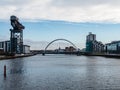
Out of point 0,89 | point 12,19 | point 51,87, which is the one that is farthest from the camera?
point 12,19

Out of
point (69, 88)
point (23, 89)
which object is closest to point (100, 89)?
point (69, 88)

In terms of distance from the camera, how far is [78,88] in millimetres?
31703

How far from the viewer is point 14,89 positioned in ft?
101

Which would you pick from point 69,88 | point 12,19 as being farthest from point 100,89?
point 12,19

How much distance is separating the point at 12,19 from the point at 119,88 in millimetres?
170389

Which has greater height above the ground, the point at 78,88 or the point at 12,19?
the point at 12,19

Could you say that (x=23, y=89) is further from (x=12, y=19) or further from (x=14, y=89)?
(x=12, y=19)

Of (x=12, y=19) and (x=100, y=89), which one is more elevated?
(x=12, y=19)

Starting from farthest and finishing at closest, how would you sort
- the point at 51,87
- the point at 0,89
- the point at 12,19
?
the point at 12,19, the point at 51,87, the point at 0,89

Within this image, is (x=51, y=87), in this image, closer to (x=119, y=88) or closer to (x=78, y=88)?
(x=78, y=88)

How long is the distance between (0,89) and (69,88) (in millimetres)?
6560

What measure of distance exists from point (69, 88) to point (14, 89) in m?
5.26

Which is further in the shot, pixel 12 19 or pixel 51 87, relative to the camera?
pixel 12 19

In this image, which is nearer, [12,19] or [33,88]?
[33,88]
